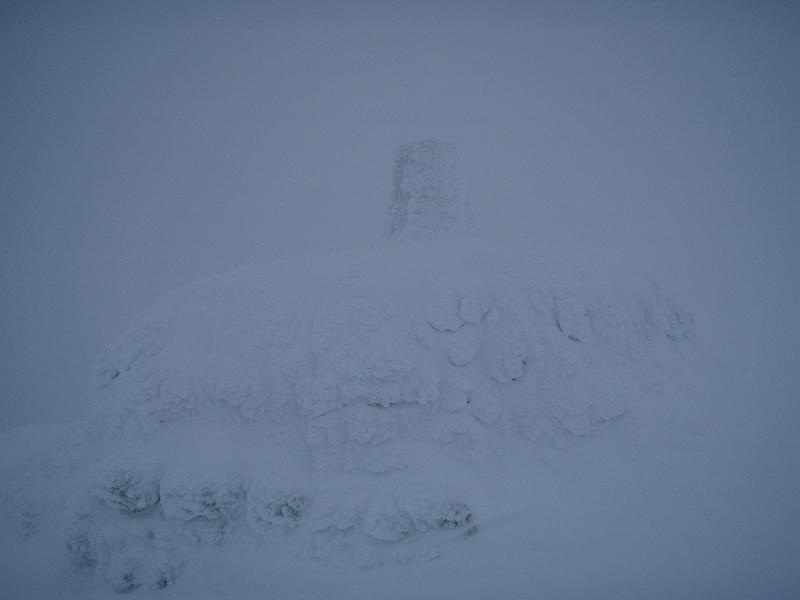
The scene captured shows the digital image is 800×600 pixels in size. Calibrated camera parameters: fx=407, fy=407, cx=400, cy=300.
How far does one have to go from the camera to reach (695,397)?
7383 mm

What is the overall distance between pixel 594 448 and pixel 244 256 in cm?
3677

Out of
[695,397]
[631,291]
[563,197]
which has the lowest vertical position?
[695,397]

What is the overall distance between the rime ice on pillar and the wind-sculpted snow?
2643 mm

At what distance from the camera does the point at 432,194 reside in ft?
34.4

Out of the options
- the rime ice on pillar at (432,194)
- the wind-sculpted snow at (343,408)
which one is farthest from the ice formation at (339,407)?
the rime ice on pillar at (432,194)

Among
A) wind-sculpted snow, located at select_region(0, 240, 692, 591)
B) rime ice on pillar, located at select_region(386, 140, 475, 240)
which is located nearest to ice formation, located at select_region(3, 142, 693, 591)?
wind-sculpted snow, located at select_region(0, 240, 692, 591)

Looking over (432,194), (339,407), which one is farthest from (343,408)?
(432,194)

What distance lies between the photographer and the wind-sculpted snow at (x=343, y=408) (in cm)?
613

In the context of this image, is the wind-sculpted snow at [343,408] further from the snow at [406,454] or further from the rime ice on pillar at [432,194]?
the rime ice on pillar at [432,194]

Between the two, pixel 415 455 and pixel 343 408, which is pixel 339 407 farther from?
pixel 415 455

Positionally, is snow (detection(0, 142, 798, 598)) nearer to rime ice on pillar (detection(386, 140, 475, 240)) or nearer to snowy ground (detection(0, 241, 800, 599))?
snowy ground (detection(0, 241, 800, 599))

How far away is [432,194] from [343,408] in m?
6.21

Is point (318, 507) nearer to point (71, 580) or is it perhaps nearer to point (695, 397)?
point (71, 580)

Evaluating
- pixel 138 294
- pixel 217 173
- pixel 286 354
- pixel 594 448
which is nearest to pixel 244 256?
pixel 138 294
